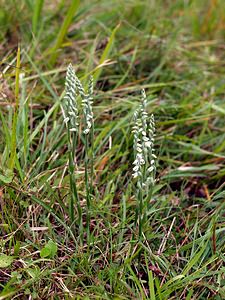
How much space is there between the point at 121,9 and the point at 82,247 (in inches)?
77.9

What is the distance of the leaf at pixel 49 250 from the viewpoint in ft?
6.84

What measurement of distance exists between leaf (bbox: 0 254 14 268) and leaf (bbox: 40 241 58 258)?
0.12 metres

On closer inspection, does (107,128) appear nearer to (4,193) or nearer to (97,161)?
(97,161)

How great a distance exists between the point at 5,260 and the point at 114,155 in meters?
0.88

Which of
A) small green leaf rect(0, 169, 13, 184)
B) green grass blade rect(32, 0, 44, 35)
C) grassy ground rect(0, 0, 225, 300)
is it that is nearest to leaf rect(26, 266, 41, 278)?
grassy ground rect(0, 0, 225, 300)

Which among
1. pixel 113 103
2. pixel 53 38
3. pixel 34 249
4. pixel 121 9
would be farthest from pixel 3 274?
pixel 121 9

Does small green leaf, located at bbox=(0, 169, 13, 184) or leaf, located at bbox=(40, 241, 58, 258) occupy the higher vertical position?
small green leaf, located at bbox=(0, 169, 13, 184)

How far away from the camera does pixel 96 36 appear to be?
336cm

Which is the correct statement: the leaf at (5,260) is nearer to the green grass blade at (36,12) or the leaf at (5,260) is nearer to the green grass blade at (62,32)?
the green grass blade at (62,32)

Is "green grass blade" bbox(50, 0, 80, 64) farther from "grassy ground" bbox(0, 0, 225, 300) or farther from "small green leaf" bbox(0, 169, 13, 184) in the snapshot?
"small green leaf" bbox(0, 169, 13, 184)

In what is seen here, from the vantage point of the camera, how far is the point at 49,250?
209 cm

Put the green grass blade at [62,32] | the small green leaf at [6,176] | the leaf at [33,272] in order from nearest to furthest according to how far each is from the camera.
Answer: the leaf at [33,272] < the small green leaf at [6,176] < the green grass blade at [62,32]

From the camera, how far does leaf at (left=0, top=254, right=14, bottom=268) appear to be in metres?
2.04

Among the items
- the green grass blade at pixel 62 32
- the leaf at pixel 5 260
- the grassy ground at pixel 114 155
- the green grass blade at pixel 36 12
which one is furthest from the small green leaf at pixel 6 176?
the green grass blade at pixel 36 12
